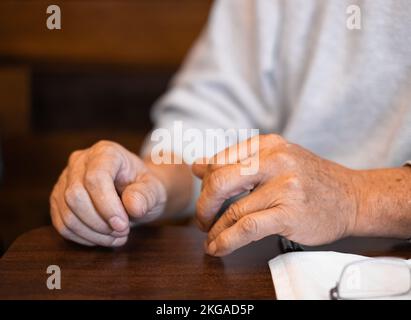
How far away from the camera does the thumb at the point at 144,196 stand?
2.19 feet

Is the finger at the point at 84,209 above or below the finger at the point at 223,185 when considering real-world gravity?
below

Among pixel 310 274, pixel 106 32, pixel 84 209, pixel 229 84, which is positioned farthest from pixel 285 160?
pixel 106 32

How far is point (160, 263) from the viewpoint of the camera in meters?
0.65

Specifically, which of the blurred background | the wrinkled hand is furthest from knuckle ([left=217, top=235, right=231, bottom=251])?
the blurred background

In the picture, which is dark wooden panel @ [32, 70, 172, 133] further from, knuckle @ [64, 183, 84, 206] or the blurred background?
knuckle @ [64, 183, 84, 206]

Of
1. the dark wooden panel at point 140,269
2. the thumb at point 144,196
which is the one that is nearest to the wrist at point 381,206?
the dark wooden panel at point 140,269

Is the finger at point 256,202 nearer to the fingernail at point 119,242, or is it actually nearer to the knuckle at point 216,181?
the knuckle at point 216,181

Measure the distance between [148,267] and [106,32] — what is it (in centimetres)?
102

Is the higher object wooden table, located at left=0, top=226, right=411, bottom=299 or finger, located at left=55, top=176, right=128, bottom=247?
finger, located at left=55, top=176, right=128, bottom=247

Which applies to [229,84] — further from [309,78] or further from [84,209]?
[84,209]

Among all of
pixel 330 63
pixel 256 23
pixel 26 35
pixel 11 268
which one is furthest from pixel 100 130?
pixel 11 268

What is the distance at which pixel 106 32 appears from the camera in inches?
60.1

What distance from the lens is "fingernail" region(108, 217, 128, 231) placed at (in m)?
0.66

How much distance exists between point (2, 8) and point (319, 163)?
1121 millimetres
